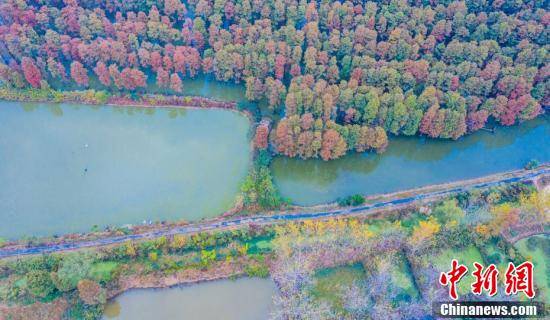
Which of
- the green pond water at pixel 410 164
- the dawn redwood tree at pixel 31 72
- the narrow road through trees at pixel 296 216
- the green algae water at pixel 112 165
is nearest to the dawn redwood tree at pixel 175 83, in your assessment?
the green algae water at pixel 112 165

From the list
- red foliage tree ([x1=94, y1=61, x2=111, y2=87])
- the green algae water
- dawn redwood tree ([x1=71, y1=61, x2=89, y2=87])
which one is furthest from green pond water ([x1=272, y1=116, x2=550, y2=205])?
dawn redwood tree ([x1=71, y1=61, x2=89, y2=87])

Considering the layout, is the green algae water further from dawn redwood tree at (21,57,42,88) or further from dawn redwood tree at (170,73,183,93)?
dawn redwood tree at (21,57,42,88)

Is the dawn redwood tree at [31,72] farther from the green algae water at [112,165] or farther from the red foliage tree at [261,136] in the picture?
the red foliage tree at [261,136]

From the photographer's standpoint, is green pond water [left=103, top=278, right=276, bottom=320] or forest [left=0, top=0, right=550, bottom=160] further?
forest [left=0, top=0, right=550, bottom=160]

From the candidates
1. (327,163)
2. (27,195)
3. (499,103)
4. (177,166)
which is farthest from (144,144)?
(499,103)

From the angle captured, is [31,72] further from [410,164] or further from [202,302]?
[410,164]

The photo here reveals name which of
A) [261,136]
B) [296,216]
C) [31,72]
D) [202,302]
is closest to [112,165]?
[31,72]
